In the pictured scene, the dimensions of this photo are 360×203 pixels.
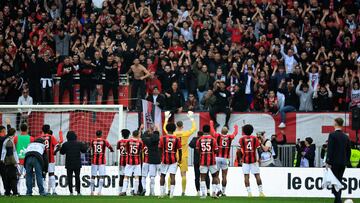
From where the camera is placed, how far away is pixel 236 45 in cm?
3769

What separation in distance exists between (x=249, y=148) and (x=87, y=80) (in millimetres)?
8222

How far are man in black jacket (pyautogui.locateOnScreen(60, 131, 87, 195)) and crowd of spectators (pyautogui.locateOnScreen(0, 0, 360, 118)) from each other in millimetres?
4884

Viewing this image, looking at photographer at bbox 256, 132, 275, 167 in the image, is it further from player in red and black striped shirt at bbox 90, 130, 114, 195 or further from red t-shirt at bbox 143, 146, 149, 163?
player in red and black striped shirt at bbox 90, 130, 114, 195

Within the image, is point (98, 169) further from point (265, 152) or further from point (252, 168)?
point (265, 152)

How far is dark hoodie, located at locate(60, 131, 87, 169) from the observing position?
102 feet

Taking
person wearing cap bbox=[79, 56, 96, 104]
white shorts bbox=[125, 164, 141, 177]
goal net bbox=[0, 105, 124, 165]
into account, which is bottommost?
white shorts bbox=[125, 164, 141, 177]

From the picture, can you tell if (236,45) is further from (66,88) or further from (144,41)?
(66,88)

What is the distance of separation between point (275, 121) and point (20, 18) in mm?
10872

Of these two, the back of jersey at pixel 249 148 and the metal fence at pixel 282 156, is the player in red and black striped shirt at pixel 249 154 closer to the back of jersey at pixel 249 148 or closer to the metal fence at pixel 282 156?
the back of jersey at pixel 249 148

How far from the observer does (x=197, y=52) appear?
37.1m

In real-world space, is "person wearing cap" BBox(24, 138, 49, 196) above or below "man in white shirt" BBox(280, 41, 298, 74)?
below

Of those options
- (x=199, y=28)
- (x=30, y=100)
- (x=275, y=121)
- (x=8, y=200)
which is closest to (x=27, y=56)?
(x=30, y=100)

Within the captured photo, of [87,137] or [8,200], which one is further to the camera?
[87,137]

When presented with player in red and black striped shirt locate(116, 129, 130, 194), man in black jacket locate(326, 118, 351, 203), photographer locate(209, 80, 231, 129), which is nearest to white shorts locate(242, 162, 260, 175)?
player in red and black striped shirt locate(116, 129, 130, 194)
